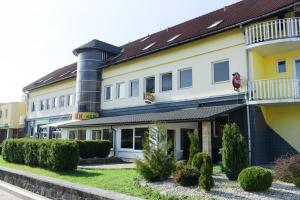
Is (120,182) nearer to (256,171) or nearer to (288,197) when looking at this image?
(256,171)

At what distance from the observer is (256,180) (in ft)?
30.2

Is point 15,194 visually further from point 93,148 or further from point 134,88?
point 134,88

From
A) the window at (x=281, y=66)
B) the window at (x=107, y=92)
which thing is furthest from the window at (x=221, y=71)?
the window at (x=107, y=92)

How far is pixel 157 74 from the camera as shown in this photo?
2334 centimetres

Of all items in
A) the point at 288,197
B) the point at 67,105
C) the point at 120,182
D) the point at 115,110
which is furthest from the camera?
the point at 67,105

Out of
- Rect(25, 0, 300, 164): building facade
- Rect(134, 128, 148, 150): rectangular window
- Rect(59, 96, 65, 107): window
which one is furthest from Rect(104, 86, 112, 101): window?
Rect(59, 96, 65, 107): window

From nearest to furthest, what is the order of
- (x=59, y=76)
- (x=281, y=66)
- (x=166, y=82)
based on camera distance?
(x=281, y=66)
(x=166, y=82)
(x=59, y=76)

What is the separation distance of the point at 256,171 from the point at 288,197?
3.64 feet

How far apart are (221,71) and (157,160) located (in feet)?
30.7

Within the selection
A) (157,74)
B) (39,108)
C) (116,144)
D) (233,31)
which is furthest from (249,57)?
(39,108)

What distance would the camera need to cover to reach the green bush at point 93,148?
20438 millimetres

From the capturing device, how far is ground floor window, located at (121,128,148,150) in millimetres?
21420

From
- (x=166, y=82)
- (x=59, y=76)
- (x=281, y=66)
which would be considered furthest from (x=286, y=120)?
(x=59, y=76)

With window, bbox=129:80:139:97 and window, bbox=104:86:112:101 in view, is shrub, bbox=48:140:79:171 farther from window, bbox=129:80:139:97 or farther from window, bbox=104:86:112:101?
window, bbox=104:86:112:101
